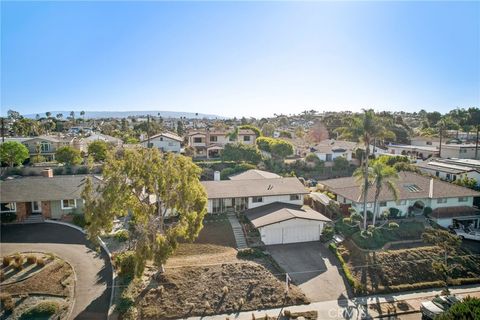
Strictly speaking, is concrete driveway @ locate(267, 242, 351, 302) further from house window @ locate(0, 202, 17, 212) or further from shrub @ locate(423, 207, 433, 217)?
house window @ locate(0, 202, 17, 212)

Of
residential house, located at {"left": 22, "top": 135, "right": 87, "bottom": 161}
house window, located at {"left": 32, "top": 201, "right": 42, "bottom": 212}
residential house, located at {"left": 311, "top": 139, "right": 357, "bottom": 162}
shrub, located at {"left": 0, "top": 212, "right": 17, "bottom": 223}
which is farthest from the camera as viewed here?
residential house, located at {"left": 22, "top": 135, "right": 87, "bottom": 161}

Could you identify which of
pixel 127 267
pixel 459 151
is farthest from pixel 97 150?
pixel 459 151

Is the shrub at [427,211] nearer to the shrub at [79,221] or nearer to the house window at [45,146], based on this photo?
the shrub at [79,221]

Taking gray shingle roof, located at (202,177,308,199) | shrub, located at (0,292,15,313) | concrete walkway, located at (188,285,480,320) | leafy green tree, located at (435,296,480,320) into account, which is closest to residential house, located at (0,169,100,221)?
shrub, located at (0,292,15,313)

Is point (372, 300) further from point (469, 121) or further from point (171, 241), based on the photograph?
point (469, 121)

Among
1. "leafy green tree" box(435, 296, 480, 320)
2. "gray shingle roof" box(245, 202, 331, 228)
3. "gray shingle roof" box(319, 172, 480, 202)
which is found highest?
"gray shingle roof" box(319, 172, 480, 202)

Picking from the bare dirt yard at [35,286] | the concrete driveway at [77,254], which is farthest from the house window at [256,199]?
the bare dirt yard at [35,286]
